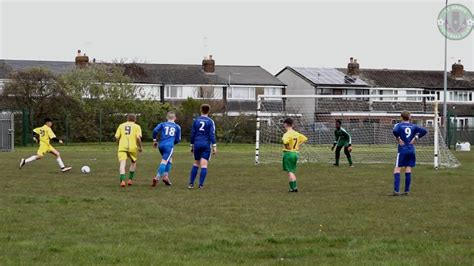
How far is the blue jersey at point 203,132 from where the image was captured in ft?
60.4

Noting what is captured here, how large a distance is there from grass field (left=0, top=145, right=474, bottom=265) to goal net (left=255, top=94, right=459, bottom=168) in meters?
11.7

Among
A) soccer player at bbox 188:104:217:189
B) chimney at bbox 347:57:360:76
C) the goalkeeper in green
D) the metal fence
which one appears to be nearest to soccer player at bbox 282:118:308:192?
soccer player at bbox 188:104:217:189

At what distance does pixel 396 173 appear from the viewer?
17.2 metres

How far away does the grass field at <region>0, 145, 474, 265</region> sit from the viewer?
918cm

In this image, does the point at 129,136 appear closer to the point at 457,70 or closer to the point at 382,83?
the point at 382,83

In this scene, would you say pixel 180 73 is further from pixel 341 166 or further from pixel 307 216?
pixel 307 216

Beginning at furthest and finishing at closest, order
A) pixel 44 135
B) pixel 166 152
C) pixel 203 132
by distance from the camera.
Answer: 1. pixel 44 135
2. pixel 166 152
3. pixel 203 132

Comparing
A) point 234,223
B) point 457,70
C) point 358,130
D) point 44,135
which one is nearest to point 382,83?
point 457,70

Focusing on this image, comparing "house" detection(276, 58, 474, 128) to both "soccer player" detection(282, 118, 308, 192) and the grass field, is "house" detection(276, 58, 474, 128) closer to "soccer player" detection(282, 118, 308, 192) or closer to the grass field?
the grass field

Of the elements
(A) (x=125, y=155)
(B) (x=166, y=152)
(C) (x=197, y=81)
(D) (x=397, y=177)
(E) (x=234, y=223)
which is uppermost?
(C) (x=197, y=81)

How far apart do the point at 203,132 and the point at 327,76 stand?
68293 mm

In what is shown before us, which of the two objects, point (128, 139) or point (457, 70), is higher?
point (457, 70)

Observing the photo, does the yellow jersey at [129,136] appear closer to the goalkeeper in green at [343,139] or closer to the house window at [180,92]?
the goalkeeper in green at [343,139]

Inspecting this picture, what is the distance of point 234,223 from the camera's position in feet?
39.4
